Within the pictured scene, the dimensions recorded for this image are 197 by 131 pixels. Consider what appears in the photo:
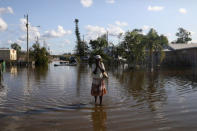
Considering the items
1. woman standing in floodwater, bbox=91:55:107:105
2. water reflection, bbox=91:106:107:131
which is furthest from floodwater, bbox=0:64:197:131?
woman standing in floodwater, bbox=91:55:107:105

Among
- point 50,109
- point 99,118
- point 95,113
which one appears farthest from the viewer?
point 50,109

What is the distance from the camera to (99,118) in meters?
6.07

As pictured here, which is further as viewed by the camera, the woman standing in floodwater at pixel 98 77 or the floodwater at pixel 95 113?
the woman standing in floodwater at pixel 98 77

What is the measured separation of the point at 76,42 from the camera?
68.8 metres

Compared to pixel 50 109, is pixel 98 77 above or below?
above

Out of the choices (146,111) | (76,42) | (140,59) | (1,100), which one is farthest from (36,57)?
(146,111)

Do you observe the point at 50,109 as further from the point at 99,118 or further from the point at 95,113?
the point at 99,118

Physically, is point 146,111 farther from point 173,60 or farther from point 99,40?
point 99,40

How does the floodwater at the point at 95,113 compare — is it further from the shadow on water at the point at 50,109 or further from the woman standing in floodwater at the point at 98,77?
the woman standing in floodwater at the point at 98,77

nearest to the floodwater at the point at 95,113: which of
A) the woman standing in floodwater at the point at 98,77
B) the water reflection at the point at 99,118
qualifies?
the water reflection at the point at 99,118

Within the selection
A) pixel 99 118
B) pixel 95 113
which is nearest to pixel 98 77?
pixel 95 113

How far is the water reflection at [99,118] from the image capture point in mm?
5320

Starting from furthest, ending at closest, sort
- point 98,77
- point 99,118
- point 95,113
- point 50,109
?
point 98,77 < point 50,109 < point 95,113 < point 99,118

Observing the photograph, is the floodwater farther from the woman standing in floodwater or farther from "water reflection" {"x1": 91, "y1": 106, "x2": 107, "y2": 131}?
the woman standing in floodwater
